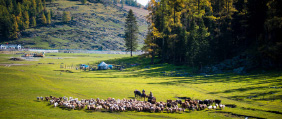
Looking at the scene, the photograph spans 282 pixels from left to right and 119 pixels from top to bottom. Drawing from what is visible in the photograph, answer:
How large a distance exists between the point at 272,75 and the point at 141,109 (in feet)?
110

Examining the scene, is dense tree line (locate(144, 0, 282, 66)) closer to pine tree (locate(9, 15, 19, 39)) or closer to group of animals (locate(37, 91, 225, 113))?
group of animals (locate(37, 91, 225, 113))

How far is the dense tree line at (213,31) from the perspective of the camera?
2142 inches

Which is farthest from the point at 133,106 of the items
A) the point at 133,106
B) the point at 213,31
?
the point at 213,31

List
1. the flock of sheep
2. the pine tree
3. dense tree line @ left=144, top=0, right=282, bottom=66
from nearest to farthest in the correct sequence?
1. the flock of sheep
2. dense tree line @ left=144, top=0, right=282, bottom=66
3. the pine tree

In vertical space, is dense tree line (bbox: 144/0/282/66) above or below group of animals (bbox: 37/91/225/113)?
above

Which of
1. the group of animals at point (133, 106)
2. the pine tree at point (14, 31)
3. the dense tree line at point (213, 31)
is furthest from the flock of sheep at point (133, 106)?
the pine tree at point (14, 31)

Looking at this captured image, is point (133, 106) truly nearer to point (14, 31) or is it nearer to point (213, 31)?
point (213, 31)

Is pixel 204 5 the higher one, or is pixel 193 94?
pixel 204 5

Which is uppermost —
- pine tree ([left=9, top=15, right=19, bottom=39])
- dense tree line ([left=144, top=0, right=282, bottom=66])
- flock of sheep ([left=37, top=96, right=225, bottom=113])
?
pine tree ([left=9, top=15, right=19, bottom=39])

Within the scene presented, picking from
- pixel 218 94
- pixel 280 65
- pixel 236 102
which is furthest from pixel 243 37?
pixel 236 102

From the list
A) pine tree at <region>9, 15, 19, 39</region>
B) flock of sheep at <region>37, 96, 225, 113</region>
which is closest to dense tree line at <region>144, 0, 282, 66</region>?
flock of sheep at <region>37, 96, 225, 113</region>

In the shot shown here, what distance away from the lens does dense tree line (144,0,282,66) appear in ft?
178

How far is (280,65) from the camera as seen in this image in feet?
165

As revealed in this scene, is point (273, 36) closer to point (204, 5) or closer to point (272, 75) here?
point (272, 75)
